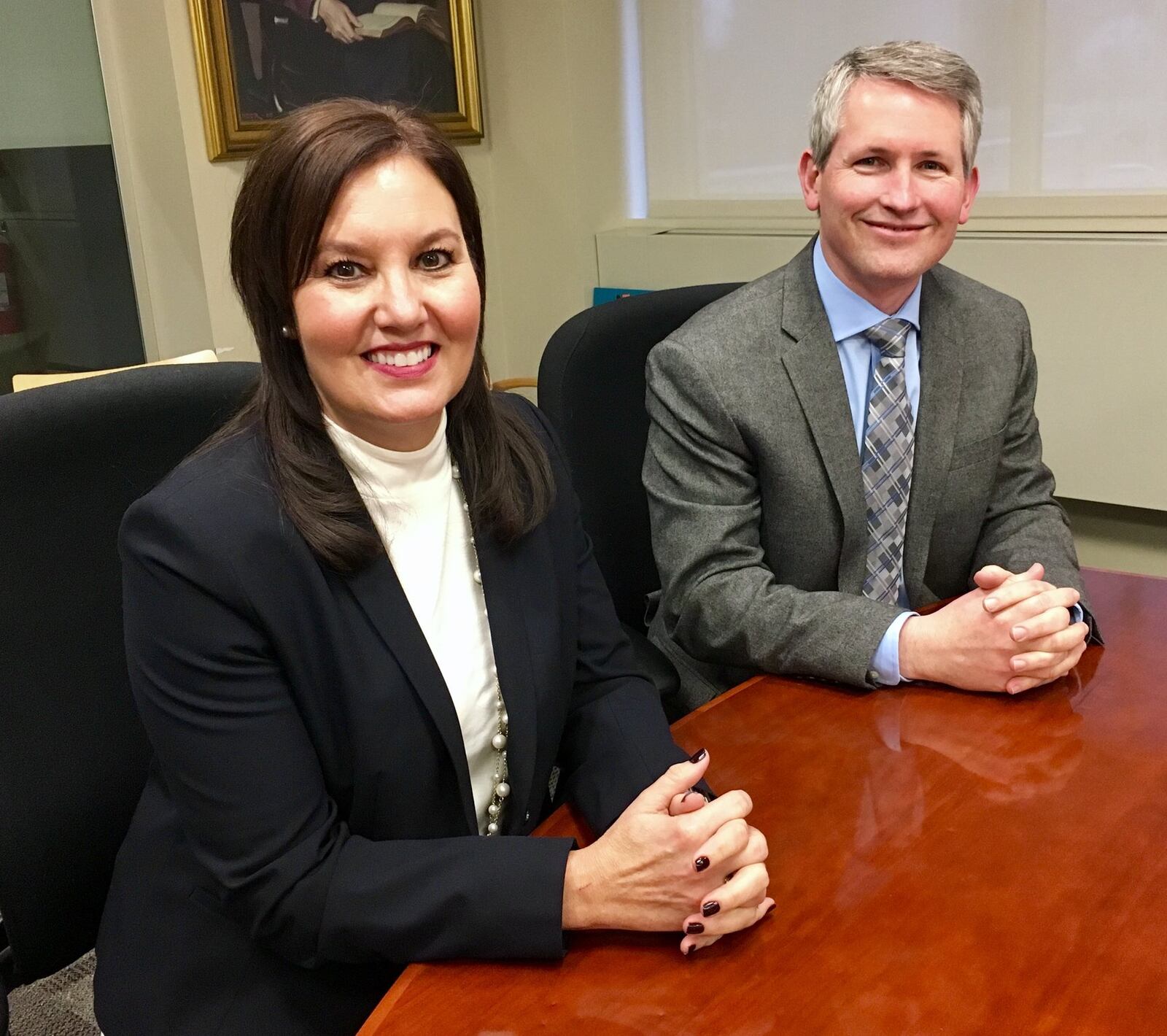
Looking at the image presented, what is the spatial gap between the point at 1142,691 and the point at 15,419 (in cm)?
123

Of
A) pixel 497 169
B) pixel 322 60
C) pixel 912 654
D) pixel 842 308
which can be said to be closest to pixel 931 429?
pixel 842 308

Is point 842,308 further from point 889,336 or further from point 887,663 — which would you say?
point 887,663

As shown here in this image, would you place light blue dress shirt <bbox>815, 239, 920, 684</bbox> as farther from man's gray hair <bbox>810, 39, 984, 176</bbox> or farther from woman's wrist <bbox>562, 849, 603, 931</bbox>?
woman's wrist <bbox>562, 849, 603, 931</bbox>

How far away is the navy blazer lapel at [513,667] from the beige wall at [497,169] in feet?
6.53

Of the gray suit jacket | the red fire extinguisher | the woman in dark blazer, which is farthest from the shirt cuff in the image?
the red fire extinguisher

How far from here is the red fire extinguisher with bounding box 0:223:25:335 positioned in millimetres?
3051

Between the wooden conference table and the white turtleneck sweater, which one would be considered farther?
the white turtleneck sweater

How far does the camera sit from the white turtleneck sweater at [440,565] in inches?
45.1

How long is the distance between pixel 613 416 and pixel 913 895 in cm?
100

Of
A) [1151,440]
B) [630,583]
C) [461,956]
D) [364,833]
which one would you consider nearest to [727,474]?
[630,583]

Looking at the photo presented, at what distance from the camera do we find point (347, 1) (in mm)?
3295

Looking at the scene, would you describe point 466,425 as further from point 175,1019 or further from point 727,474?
point 175,1019

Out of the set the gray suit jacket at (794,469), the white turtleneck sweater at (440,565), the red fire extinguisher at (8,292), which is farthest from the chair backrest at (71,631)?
the red fire extinguisher at (8,292)

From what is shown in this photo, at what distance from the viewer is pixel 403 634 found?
1078 millimetres
